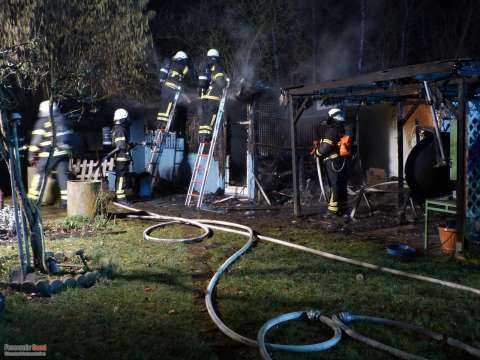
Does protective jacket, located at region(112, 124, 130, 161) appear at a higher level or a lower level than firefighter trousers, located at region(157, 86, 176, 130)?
lower

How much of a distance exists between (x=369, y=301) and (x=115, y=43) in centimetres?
692

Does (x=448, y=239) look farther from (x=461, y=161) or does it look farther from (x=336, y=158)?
(x=336, y=158)

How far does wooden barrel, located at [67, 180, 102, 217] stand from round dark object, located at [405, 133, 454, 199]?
596 centimetres

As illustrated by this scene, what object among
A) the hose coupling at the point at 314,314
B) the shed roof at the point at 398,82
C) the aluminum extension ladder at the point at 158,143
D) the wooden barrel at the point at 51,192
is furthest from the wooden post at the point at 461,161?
the wooden barrel at the point at 51,192

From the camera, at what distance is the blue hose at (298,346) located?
3.63m

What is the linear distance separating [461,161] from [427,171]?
4.64ft

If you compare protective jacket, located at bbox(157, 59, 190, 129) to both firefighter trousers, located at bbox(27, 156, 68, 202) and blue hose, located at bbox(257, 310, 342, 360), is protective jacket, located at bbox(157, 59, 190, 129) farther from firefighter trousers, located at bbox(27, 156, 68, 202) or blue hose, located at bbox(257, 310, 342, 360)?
blue hose, located at bbox(257, 310, 342, 360)

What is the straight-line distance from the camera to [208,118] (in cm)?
1273

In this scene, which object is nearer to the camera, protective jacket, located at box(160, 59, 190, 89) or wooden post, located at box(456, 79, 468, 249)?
wooden post, located at box(456, 79, 468, 249)

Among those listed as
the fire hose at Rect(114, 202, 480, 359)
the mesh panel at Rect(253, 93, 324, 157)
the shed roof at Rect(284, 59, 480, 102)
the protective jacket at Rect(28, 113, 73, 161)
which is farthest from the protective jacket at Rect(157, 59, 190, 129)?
the fire hose at Rect(114, 202, 480, 359)

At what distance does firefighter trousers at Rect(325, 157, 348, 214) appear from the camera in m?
9.55

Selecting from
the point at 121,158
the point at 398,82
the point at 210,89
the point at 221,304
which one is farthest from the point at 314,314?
the point at 210,89

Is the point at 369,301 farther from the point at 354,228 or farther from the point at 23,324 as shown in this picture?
the point at 354,228

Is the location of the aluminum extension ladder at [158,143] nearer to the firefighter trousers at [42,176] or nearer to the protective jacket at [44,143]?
the firefighter trousers at [42,176]
